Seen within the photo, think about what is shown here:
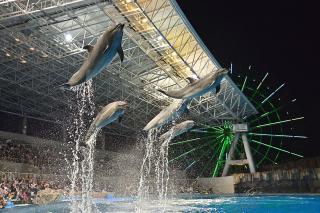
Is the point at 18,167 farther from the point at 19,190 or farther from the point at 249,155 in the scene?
the point at 249,155

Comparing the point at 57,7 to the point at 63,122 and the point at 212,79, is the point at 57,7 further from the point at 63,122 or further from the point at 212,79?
the point at 63,122

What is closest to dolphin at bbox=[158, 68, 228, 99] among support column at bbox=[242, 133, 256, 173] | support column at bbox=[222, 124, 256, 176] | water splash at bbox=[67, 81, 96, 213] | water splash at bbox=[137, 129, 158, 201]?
water splash at bbox=[67, 81, 96, 213]

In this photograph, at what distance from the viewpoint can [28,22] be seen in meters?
16.8

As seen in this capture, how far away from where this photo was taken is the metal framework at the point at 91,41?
16484mm

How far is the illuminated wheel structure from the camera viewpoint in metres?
41.2

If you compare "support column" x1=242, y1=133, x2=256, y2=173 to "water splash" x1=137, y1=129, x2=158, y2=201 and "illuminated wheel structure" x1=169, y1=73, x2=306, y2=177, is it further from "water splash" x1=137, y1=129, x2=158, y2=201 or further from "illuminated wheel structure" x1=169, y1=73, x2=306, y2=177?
"water splash" x1=137, y1=129, x2=158, y2=201

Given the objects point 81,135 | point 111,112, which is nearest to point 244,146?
point 81,135

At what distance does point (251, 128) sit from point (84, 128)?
57.9 feet

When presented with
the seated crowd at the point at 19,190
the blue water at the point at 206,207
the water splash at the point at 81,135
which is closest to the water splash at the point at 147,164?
the water splash at the point at 81,135

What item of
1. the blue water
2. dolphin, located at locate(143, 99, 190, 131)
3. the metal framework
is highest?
the metal framework

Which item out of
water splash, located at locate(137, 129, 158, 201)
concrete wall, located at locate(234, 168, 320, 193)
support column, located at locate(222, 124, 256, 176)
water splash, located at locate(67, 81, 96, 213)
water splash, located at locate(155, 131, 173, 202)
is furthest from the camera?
support column, located at locate(222, 124, 256, 176)

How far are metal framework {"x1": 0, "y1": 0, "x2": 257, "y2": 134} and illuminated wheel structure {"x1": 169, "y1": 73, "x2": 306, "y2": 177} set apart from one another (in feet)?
35.3

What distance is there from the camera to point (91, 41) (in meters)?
19.3

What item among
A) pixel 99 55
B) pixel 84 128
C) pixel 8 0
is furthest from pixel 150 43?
pixel 84 128
